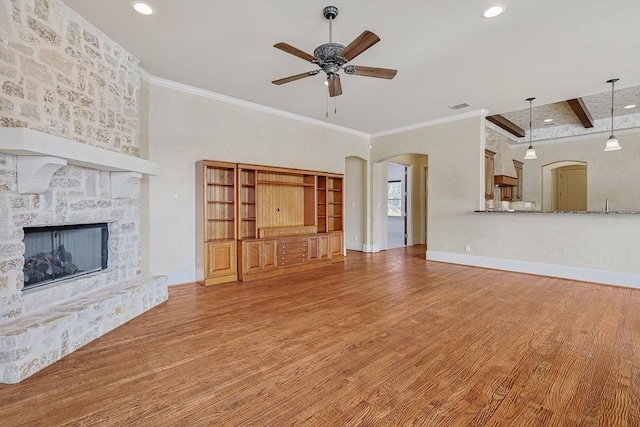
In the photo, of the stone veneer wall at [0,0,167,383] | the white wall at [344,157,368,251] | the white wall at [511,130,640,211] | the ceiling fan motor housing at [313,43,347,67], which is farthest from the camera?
the white wall at [344,157,368,251]

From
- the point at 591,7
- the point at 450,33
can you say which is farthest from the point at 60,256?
the point at 591,7

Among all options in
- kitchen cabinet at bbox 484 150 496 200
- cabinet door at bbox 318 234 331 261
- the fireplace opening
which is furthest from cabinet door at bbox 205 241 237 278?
kitchen cabinet at bbox 484 150 496 200

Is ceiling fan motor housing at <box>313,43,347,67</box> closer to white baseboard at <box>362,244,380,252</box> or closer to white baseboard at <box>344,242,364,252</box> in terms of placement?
white baseboard at <box>362,244,380,252</box>

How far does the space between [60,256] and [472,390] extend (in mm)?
3847

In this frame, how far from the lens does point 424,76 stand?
173 inches

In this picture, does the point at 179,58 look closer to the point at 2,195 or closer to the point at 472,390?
the point at 2,195

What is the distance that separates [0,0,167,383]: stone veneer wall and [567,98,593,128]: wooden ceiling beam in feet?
24.0

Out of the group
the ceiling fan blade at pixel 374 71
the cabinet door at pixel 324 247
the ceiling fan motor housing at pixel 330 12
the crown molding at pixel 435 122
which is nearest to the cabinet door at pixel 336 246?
the cabinet door at pixel 324 247

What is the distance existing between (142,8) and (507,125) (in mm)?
7513

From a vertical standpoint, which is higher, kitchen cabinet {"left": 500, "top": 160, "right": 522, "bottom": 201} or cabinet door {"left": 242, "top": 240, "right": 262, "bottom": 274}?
kitchen cabinet {"left": 500, "top": 160, "right": 522, "bottom": 201}

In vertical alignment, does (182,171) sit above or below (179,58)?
below

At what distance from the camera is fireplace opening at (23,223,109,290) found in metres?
2.74

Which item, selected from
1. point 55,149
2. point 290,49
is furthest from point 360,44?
point 55,149

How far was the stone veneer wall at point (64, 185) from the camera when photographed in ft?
7.83
